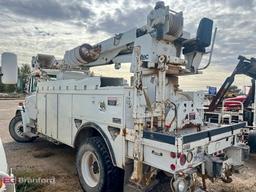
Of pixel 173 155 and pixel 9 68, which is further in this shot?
pixel 173 155

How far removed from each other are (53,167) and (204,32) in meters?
4.29

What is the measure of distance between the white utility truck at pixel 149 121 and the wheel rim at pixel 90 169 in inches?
0.7

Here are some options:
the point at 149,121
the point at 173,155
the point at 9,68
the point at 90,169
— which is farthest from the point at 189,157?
the point at 9,68

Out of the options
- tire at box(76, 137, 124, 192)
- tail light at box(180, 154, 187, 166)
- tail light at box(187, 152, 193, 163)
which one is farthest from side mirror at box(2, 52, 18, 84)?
tail light at box(187, 152, 193, 163)

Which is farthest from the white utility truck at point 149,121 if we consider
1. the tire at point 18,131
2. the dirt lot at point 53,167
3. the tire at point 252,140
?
the tire at point 18,131

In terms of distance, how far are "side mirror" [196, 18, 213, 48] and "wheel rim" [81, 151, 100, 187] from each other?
2.68m

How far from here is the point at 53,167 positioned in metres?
6.08

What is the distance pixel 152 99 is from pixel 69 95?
6.40 feet

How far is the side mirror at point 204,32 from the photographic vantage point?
454 cm

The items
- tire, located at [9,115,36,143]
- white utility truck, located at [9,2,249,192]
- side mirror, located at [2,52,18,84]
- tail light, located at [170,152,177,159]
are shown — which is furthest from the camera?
tire, located at [9,115,36,143]

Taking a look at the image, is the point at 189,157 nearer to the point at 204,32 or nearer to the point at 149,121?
the point at 149,121

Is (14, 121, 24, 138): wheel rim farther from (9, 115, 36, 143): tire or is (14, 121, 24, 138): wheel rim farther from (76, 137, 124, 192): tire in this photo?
(76, 137, 124, 192): tire

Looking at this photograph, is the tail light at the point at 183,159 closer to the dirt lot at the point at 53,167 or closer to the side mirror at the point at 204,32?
the dirt lot at the point at 53,167

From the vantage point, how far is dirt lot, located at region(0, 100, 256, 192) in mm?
4961
